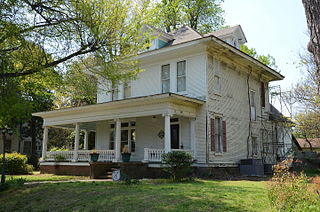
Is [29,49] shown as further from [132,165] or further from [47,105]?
[47,105]

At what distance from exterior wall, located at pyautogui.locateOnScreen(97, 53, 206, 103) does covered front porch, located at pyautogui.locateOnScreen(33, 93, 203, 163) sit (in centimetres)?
106

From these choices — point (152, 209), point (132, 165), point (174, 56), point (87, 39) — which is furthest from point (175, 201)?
point (174, 56)

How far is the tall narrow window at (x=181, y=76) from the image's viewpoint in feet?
57.1

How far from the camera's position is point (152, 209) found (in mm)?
7039

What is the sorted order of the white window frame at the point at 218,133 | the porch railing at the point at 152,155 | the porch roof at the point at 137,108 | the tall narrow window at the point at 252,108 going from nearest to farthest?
the porch roof at the point at 137,108
the porch railing at the point at 152,155
the white window frame at the point at 218,133
the tall narrow window at the point at 252,108

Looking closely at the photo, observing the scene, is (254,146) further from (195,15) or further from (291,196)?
(195,15)

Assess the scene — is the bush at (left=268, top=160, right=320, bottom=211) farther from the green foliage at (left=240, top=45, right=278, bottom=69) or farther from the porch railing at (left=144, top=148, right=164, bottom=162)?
the green foliage at (left=240, top=45, right=278, bottom=69)

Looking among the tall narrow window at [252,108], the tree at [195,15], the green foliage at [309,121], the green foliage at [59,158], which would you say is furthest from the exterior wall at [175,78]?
the tree at [195,15]

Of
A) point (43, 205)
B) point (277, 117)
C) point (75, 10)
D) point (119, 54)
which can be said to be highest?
point (75, 10)

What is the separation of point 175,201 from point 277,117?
18027 mm

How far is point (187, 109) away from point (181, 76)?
2542 mm

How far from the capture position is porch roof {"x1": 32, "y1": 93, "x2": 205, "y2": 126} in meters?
14.8

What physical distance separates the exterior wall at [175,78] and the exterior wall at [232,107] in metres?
0.51

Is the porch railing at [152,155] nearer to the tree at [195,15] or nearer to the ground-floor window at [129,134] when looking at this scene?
the ground-floor window at [129,134]
